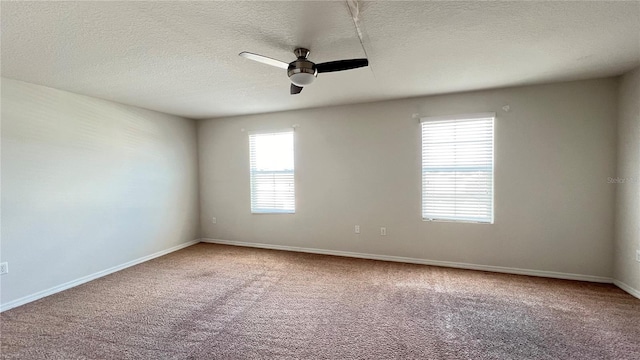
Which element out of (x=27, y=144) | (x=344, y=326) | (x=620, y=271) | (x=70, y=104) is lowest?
(x=344, y=326)

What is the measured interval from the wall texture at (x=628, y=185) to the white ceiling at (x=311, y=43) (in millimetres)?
300

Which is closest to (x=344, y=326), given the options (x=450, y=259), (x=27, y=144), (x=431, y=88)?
(x=450, y=259)

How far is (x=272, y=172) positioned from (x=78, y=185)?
2.60 m

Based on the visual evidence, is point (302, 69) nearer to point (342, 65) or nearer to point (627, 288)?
point (342, 65)

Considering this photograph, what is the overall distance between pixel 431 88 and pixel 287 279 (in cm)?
303

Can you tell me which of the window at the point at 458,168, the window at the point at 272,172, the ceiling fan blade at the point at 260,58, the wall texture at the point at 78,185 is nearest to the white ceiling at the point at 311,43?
the ceiling fan blade at the point at 260,58

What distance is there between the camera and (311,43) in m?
2.16

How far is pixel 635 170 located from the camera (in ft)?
9.23

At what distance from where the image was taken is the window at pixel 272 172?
466 centimetres

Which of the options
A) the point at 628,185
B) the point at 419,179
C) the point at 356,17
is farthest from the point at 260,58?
the point at 628,185

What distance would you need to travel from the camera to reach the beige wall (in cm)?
320

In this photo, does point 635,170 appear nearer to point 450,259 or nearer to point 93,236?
point 450,259

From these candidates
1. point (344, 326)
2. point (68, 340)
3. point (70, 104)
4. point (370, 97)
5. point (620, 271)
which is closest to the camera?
point (68, 340)

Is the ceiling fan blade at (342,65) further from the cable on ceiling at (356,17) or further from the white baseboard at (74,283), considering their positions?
the white baseboard at (74,283)
